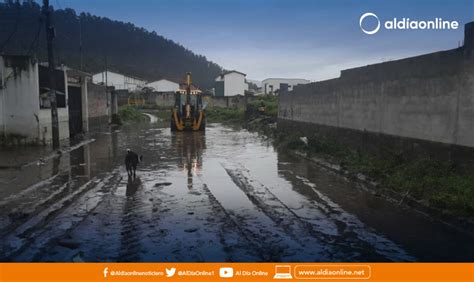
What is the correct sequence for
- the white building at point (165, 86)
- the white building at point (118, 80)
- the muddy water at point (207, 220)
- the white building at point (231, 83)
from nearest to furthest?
the muddy water at point (207, 220)
the white building at point (118, 80)
the white building at point (231, 83)
the white building at point (165, 86)

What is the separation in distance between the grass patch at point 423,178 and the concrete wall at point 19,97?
1167 centimetres

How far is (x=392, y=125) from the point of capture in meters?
11.3

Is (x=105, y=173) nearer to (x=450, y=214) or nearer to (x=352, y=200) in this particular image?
(x=352, y=200)

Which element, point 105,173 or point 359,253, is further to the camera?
point 105,173

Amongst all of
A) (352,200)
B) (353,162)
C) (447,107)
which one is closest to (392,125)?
(353,162)

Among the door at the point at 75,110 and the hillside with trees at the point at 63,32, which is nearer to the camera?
the hillside with trees at the point at 63,32

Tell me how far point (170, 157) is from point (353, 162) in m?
6.31

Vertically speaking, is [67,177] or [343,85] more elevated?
[343,85]
